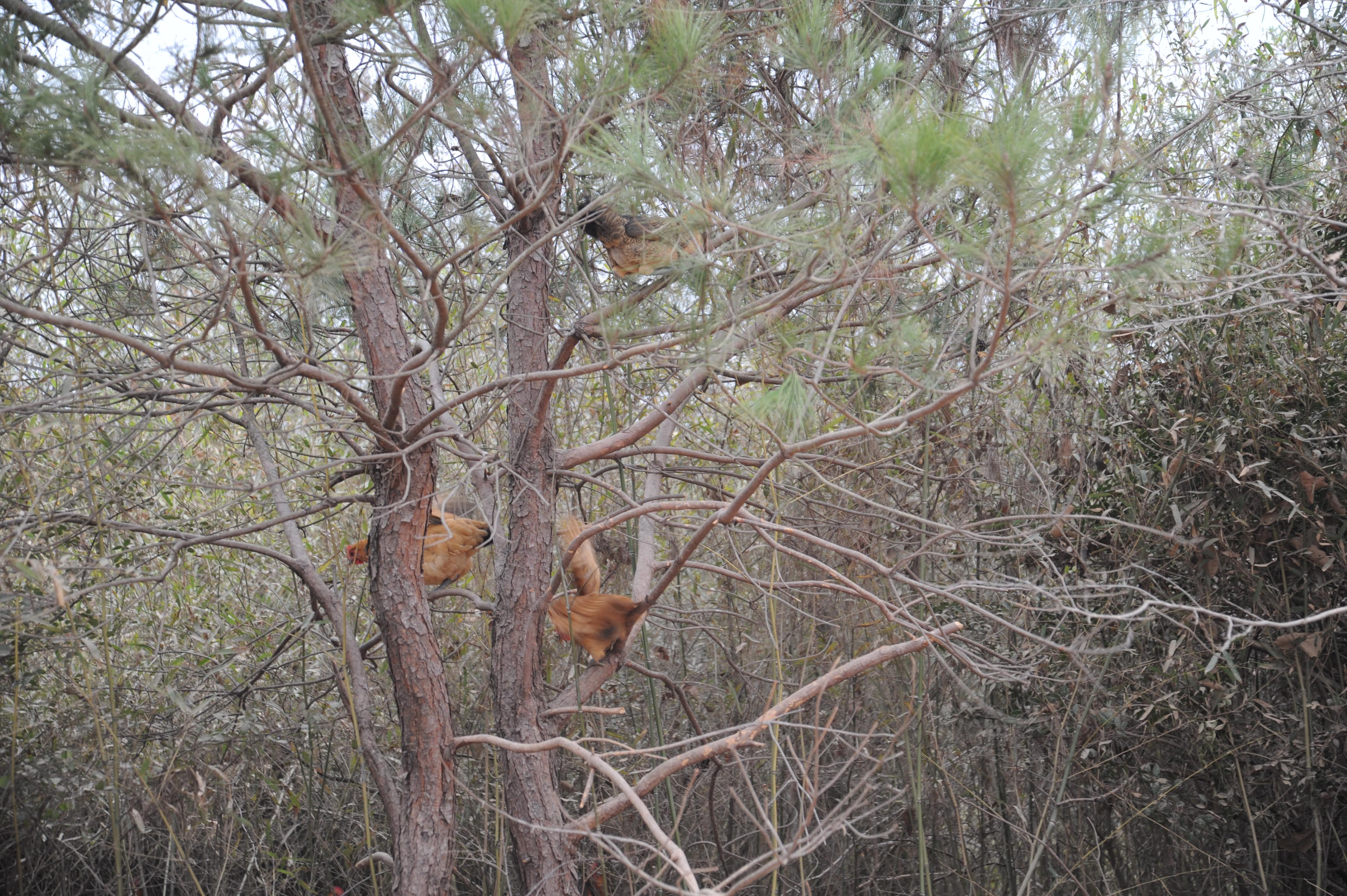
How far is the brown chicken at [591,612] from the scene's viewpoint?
1.96 meters

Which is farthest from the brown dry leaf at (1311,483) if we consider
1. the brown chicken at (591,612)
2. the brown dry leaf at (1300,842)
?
the brown chicken at (591,612)

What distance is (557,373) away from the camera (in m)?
1.50

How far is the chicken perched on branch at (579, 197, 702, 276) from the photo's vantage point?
1699 millimetres

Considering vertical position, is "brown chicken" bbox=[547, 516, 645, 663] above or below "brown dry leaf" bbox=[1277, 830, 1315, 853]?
above

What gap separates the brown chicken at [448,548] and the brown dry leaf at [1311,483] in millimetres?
1695

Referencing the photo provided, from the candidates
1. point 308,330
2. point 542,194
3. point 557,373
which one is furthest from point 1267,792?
point 308,330

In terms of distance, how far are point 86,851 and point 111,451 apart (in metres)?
1.63

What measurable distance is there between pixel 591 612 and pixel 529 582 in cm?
18

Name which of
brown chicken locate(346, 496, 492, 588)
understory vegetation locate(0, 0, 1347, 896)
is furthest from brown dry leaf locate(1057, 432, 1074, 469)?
brown chicken locate(346, 496, 492, 588)

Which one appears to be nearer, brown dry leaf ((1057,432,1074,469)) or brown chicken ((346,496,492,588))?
brown chicken ((346,496,492,588))

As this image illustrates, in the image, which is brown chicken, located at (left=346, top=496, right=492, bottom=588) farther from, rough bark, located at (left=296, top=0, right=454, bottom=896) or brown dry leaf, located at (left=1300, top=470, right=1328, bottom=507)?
brown dry leaf, located at (left=1300, top=470, right=1328, bottom=507)

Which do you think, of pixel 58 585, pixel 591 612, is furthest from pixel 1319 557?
pixel 58 585

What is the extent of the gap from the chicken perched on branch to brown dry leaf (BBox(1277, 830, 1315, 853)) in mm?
1912

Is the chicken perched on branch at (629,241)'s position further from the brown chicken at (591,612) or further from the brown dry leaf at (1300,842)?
the brown dry leaf at (1300,842)
